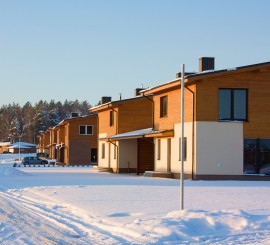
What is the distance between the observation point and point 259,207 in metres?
15.6

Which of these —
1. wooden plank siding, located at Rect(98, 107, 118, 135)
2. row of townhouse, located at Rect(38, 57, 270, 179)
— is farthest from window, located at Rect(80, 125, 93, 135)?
row of townhouse, located at Rect(38, 57, 270, 179)

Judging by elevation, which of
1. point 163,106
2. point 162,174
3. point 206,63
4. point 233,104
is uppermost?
point 206,63

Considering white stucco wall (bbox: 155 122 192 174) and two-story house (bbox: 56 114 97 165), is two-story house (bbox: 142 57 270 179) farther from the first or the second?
two-story house (bbox: 56 114 97 165)

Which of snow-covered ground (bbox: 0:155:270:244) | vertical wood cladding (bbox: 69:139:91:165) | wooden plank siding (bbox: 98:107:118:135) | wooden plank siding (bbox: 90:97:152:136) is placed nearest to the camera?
snow-covered ground (bbox: 0:155:270:244)

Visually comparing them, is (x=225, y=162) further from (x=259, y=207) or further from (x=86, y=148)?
(x=86, y=148)

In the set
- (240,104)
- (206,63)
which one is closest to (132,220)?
(240,104)

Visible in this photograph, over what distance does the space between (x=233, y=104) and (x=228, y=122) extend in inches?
43.6

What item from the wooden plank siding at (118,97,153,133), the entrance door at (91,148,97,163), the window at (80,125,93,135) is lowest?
the entrance door at (91,148,97,163)

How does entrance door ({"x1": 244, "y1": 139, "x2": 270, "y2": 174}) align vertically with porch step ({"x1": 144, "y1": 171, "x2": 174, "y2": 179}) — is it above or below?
above

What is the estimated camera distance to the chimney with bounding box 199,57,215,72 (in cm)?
3491

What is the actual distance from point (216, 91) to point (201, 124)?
2.02m

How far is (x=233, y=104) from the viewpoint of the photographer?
103 feet

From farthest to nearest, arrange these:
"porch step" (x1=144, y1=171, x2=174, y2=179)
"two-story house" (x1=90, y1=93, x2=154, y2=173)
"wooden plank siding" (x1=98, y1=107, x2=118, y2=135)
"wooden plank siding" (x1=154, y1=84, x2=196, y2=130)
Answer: "wooden plank siding" (x1=98, y1=107, x2=118, y2=135), "two-story house" (x1=90, y1=93, x2=154, y2=173), "porch step" (x1=144, y1=171, x2=174, y2=179), "wooden plank siding" (x1=154, y1=84, x2=196, y2=130)

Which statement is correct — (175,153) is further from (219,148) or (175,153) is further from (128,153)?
(128,153)
